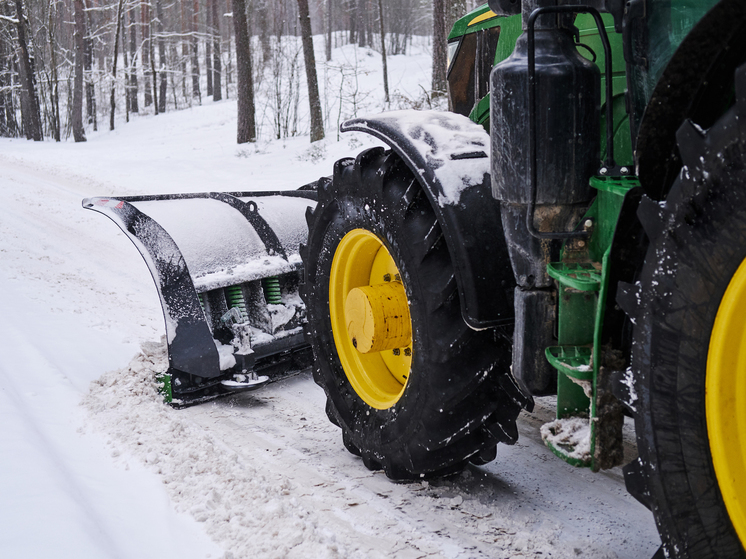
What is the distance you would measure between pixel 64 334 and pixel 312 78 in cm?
1143

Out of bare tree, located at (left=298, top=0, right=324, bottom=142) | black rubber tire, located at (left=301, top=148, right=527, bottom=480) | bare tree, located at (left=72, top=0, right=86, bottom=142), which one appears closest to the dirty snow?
black rubber tire, located at (left=301, top=148, right=527, bottom=480)

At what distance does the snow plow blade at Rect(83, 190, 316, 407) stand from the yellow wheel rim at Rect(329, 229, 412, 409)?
0.85 metres

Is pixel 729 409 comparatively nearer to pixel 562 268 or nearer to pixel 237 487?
pixel 562 268

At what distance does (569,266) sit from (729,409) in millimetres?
652

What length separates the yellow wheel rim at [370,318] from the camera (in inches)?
102

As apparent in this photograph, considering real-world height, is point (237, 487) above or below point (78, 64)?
below

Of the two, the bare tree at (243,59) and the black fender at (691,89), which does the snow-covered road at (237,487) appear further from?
the bare tree at (243,59)

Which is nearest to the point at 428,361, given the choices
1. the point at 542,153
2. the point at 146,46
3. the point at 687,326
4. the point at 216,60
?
the point at 542,153

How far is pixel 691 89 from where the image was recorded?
53.5 inches

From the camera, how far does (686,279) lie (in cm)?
129

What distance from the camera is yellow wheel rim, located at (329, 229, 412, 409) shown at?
8.53ft

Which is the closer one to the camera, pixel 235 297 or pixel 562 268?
pixel 562 268

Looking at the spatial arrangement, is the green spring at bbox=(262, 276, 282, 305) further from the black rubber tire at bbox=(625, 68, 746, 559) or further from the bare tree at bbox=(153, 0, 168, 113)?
the bare tree at bbox=(153, 0, 168, 113)

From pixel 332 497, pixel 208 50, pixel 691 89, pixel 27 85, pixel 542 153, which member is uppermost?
pixel 208 50
